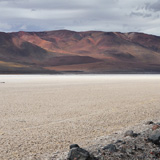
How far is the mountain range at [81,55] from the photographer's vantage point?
106 metres

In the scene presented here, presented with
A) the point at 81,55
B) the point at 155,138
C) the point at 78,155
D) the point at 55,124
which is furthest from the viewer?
the point at 81,55

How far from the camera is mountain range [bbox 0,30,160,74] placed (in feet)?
349

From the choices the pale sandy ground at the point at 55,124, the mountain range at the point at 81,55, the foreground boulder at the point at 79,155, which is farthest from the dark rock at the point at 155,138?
the mountain range at the point at 81,55

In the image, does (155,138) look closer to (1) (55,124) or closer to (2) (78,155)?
(2) (78,155)

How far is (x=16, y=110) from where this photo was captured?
11609 millimetres

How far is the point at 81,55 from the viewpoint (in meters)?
145

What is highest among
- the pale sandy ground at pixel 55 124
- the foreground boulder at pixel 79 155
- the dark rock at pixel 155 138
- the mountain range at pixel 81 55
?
the mountain range at pixel 81 55

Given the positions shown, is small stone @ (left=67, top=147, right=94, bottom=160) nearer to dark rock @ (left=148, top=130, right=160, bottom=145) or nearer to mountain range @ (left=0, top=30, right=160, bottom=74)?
dark rock @ (left=148, top=130, right=160, bottom=145)

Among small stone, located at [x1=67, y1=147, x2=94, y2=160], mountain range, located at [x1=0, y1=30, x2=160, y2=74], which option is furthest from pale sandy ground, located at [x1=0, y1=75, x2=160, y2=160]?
mountain range, located at [x1=0, y1=30, x2=160, y2=74]

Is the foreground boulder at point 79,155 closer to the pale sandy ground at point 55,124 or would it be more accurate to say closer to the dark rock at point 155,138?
the pale sandy ground at point 55,124

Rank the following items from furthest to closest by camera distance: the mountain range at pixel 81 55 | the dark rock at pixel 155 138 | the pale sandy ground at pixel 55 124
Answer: the mountain range at pixel 81 55 → the pale sandy ground at pixel 55 124 → the dark rock at pixel 155 138

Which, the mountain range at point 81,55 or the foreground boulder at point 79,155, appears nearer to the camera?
the foreground boulder at point 79,155

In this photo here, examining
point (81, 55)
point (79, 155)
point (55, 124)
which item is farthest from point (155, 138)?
point (81, 55)

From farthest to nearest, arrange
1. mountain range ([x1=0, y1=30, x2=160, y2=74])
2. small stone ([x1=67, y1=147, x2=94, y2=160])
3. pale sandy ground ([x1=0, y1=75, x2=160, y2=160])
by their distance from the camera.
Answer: mountain range ([x1=0, y1=30, x2=160, y2=74])
pale sandy ground ([x1=0, y1=75, x2=160, y2=160])
small stone ([x1=67, y1=147, x2=94, y2=160])
